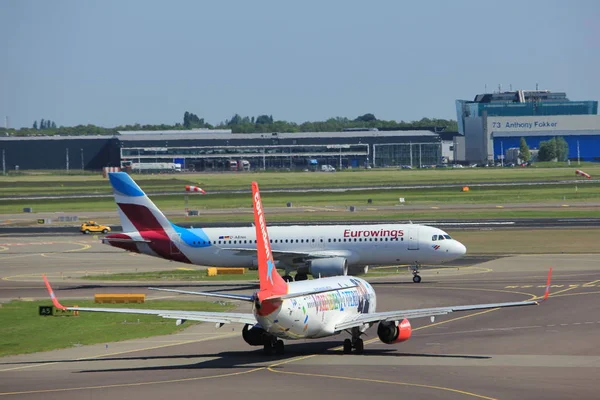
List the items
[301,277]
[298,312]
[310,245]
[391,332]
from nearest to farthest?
[298,312] < [391,332] < [301,277] < [310,245]

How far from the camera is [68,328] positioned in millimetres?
56875

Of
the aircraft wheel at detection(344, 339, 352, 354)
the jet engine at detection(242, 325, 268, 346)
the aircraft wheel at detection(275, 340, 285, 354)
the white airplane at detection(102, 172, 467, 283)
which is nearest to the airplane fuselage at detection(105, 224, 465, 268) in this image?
the white airplane at detection(102, 172, 467, 283)

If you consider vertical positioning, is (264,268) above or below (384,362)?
above

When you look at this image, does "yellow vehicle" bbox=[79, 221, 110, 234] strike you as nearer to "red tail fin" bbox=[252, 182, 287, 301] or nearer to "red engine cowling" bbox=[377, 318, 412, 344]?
"red engine cowling" bbox=[377, 318, 412, 344]

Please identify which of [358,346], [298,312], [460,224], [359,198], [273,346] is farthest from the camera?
[359,198]

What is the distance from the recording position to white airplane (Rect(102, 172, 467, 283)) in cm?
7806

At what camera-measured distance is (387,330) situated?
45969 millimetres

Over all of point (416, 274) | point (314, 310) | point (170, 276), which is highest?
point (314, 310)

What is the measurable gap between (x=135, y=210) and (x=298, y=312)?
39.0 metres

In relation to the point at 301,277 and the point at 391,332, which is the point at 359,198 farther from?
the point at 391,332

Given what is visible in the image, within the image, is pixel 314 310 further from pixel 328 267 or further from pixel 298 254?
pixel 298 254

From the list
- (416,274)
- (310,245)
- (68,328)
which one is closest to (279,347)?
(68,328)

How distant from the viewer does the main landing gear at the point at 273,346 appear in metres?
46.2

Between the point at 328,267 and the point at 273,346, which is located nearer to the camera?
the point at 273,346
